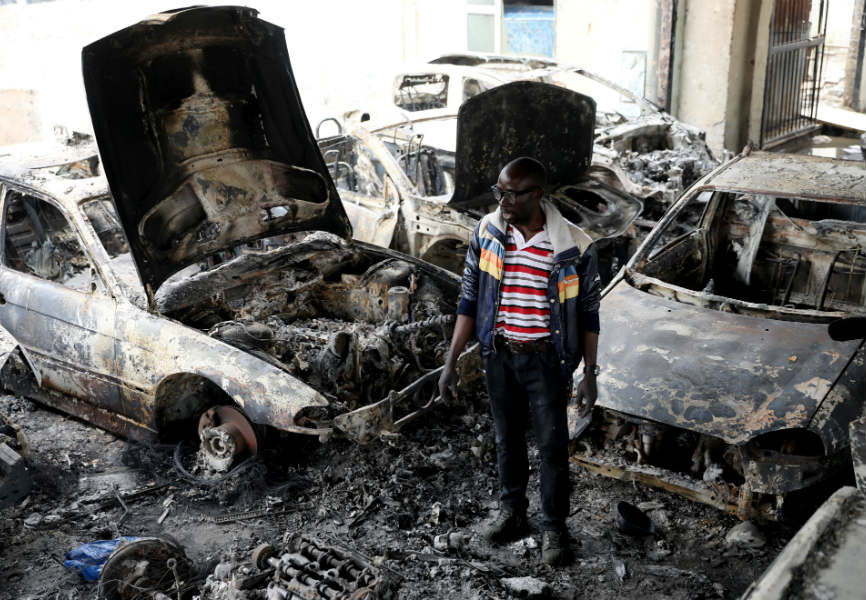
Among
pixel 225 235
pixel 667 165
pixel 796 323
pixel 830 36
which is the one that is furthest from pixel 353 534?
pixel 830 36

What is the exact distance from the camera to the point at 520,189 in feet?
12.0

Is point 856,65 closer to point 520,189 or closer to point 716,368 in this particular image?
point 716,368

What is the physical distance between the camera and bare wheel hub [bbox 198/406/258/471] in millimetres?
4922

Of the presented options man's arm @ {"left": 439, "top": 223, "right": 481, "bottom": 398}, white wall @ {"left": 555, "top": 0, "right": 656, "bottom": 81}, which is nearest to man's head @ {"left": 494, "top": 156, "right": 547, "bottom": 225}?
man's arm @ {"left": 439, "top": 223, "right": 481, "bottom": 398}

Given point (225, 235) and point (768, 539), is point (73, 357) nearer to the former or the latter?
point (225, 235)

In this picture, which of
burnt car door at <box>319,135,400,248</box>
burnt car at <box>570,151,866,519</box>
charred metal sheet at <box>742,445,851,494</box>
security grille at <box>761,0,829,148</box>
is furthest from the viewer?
security grille at <box>761,0,829,148</box>

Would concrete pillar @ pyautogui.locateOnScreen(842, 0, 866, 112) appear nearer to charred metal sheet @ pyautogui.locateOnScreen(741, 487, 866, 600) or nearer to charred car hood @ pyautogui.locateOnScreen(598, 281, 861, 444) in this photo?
charred car hood @ pyautogui.locateOnScreen(598, 281, 861, 444)

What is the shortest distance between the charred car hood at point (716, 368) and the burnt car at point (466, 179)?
7.36 ft

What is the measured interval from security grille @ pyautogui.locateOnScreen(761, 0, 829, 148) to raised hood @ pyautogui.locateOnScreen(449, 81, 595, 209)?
21.2ft

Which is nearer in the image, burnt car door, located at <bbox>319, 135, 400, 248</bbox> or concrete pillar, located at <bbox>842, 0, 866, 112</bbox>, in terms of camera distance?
burnt car door, located at <bbox>319, 135, 400, 248</bbox>

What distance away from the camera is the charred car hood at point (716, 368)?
4.05 meters

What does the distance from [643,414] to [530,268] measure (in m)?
1.04

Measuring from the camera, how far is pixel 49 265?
6414 mm

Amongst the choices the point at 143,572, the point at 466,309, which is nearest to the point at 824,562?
the point at 466,309
